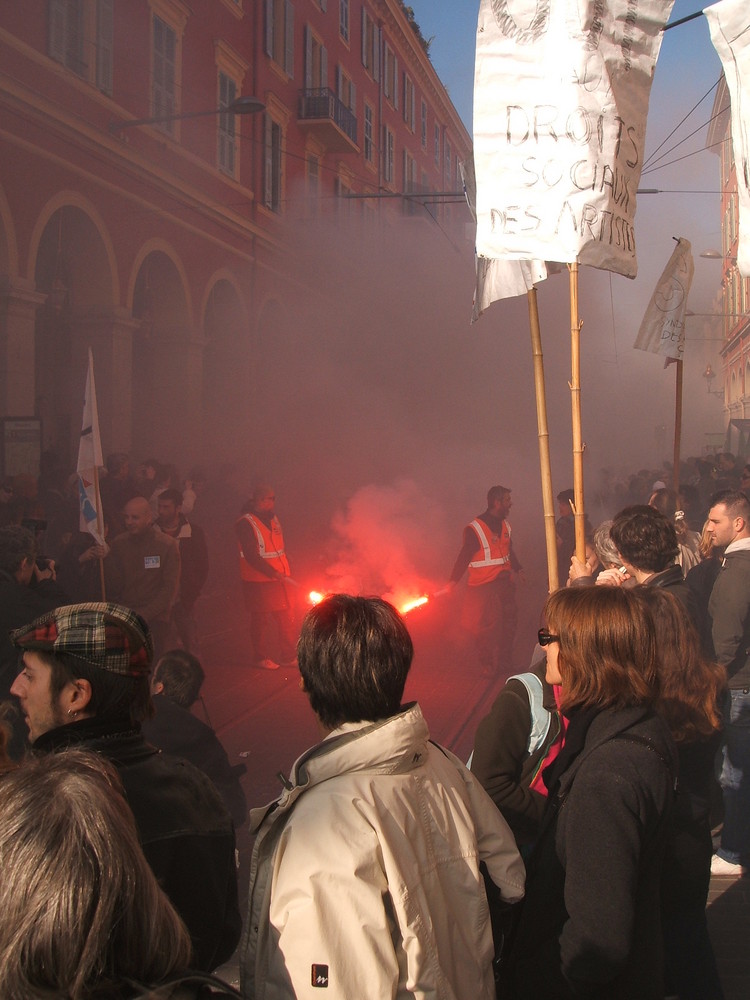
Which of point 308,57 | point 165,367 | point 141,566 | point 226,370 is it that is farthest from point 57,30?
point 308,57

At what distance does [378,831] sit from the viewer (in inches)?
62.1

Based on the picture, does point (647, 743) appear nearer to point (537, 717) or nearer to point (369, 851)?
point (537, 717)

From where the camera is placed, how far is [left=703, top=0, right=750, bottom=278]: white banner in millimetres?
3391

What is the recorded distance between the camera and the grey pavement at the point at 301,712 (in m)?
3.80

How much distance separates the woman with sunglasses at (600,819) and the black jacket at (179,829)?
0.70 metres

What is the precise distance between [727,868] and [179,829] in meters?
3.47

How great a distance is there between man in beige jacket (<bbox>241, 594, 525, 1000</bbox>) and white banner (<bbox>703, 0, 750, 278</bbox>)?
8.02 feet

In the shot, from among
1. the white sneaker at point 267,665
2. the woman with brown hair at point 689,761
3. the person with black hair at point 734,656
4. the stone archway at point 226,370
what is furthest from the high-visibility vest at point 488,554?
the stone archway at point 226,370

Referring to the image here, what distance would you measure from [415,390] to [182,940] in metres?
20.3

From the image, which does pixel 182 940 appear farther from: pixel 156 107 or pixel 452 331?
pixel 452 331

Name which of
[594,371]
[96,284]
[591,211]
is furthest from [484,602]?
[594,371]

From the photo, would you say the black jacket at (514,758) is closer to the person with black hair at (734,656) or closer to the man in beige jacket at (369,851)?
the man in beige jacket at (369,851)

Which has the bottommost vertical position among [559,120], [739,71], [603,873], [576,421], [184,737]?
[184,737]

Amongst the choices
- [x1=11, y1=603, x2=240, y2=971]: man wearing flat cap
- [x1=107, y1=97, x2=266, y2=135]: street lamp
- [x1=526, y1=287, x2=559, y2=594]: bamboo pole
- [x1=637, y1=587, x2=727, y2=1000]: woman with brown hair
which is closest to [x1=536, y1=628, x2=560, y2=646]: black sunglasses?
[x1=637, y1=587, x2=727, y2=1000]: woman with brown hair
